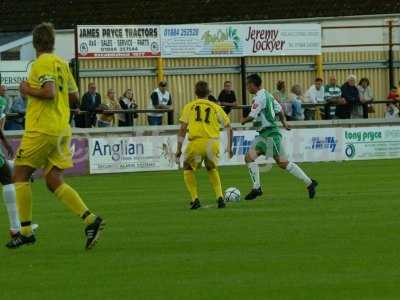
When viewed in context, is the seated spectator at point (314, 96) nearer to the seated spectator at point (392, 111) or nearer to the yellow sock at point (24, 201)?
the seated spectator at point (392, 111)

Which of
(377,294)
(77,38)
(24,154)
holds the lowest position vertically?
(377,294)

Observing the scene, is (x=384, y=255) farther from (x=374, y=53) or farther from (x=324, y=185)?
(x=374, y=53)

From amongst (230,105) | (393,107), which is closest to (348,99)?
(393,107)

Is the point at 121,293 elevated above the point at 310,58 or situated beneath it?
situated beneath

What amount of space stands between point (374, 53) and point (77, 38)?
33.2 ft

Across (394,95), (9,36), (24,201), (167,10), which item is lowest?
(24,201)

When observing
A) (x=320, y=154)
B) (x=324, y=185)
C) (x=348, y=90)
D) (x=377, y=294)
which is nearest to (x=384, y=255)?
(x=377, y=294)

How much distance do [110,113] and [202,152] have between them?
42.7ft

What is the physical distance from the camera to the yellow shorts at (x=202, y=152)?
2041 cm

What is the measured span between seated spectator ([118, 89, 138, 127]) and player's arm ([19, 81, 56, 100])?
20088 mm

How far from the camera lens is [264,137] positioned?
22.7 meters

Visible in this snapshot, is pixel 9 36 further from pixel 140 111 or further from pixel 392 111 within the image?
pixel 140 111

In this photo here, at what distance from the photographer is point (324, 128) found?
34.7 metres

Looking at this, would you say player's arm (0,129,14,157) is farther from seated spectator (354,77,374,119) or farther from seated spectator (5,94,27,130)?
seated spectator (354,77,374,119)
